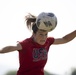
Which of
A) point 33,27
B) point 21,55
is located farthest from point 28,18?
point 21,55

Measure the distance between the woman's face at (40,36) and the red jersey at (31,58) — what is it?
13cm

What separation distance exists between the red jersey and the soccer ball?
524mm

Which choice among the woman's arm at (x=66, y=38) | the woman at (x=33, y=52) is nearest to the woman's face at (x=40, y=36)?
the woman at (x=33, y=52)

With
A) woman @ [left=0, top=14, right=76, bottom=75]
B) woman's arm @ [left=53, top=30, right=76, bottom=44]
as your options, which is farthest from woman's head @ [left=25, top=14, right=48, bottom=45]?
woman's arm @ [left=53, top=30, right=76, bottom=44]

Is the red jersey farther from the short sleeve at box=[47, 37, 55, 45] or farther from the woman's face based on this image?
the short sleeve at box=[47, 37, 55, 45]

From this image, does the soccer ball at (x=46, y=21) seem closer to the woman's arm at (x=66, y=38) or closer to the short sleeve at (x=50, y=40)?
the short sleeve at (x=50, y=40)

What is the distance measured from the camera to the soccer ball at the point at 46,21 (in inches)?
427

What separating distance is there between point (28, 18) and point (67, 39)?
1.28m

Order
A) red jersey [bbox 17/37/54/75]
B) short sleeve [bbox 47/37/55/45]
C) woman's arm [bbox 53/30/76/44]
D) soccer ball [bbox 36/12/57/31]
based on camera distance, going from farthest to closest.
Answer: woman's arm [bbox 53/30/76/44]
short sleeve [bbox 47/37/55/45]
red jersey [bbox 17/37/54/75]
soccer ball [bbox 36/12/57/31]

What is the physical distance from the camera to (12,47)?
10.2m

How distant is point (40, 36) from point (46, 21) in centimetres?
41

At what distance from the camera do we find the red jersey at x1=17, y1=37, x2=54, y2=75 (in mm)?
10945

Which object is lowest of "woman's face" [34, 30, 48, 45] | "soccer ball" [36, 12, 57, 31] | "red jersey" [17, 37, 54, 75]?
"red jersey" [17, 37, 54, 75]

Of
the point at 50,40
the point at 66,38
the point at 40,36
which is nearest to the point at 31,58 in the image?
the point at 40,36
